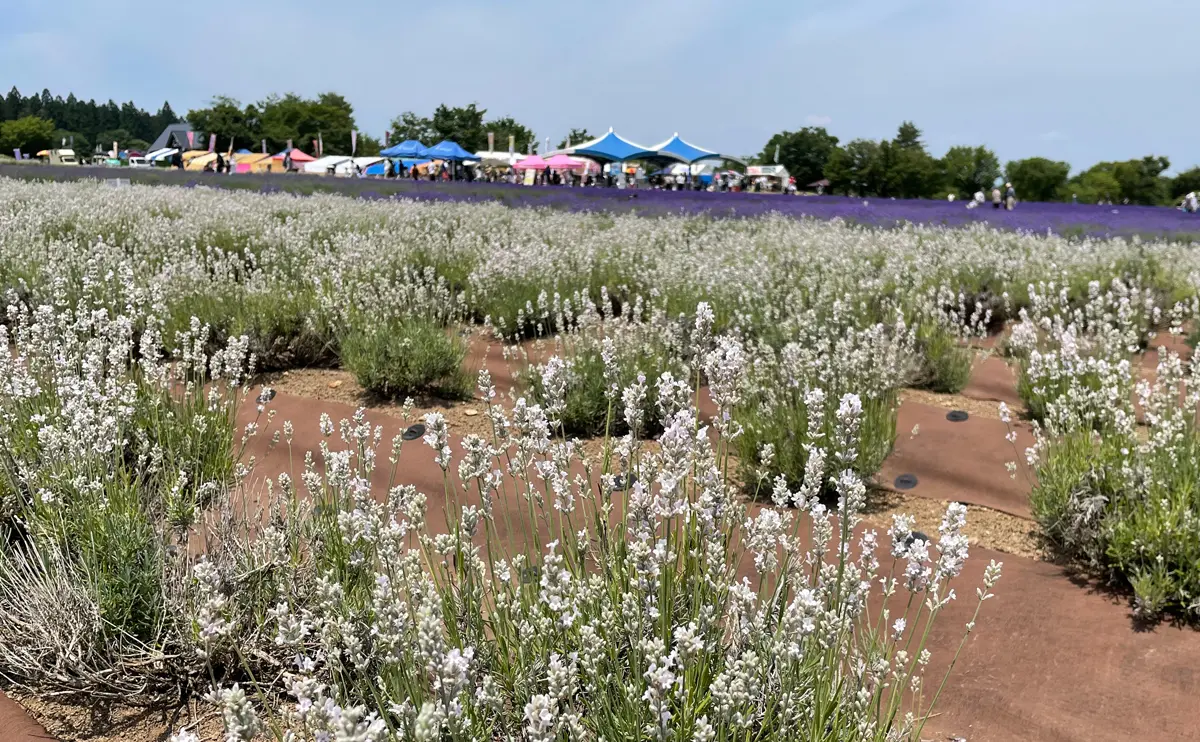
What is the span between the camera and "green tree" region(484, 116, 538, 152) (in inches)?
2939

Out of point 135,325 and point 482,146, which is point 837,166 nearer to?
point 482,146

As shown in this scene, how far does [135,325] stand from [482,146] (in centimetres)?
7034

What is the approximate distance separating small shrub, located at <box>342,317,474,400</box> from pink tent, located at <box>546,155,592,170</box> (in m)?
35.5

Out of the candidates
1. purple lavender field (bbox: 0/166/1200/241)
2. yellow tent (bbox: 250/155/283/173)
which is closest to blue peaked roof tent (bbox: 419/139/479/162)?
purple lavender field (bbox: 0/166/1200/241)

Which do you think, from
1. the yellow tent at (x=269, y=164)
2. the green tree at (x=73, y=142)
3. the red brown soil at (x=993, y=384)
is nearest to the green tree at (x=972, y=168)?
the yellow tent at (x=269, y=164)

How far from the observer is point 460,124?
68.0 meters

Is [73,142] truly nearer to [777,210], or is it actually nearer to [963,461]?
[777,210]

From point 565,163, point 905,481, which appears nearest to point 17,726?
point 905,481

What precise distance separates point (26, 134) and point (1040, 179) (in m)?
97.6

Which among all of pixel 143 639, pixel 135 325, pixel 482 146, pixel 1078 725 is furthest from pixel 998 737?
pixel 482 146

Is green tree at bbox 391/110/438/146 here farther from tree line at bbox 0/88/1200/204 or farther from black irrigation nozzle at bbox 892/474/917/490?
black irrigation nozzle at bbox 892/474/917/490

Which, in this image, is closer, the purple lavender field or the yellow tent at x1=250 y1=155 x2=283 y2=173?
the purple lavender field

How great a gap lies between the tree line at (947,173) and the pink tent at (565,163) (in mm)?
21754

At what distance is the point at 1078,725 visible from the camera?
7.27 ft
